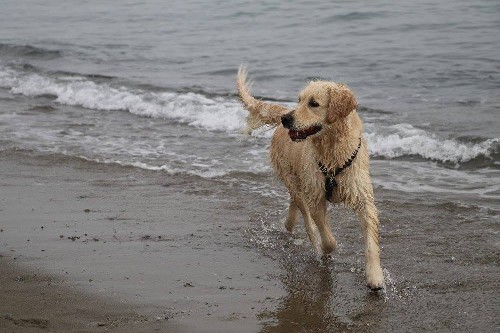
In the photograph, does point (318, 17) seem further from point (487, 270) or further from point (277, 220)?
point (487, 270)

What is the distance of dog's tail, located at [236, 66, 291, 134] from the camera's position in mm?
7152

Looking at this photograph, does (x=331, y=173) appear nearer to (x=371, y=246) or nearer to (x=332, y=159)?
(x=332, y=159)

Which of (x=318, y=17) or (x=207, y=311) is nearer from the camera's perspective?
(x=207, y=311)

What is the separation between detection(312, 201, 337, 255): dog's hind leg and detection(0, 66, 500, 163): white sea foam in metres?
3.84

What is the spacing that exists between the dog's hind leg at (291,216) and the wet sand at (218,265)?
0.09 meters

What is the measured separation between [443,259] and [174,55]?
14.2 metres

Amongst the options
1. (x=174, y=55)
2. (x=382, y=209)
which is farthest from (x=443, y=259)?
(x=174, y=55)

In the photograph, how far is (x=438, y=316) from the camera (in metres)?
4.88

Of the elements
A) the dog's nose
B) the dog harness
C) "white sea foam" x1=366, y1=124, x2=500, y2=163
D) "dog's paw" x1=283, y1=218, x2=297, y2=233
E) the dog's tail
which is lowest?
"dog's paw" x1=283, y1=218, x2=297, y2=233

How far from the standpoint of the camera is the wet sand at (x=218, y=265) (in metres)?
4.86

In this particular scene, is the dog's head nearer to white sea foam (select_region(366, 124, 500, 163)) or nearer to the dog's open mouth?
the dog's open mouth

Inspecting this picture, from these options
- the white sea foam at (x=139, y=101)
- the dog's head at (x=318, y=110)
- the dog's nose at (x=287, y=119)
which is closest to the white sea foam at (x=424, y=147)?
the white sea foam at (x=139, y=101)

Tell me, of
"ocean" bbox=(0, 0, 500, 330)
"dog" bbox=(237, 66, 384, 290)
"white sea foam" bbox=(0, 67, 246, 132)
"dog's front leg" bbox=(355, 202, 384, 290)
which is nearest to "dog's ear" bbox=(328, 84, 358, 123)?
"dog" bbox=(237, 66, 384, 290)

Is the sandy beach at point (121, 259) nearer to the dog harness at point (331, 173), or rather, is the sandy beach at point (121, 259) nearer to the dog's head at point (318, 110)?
the dog harness at point (331, 173)
